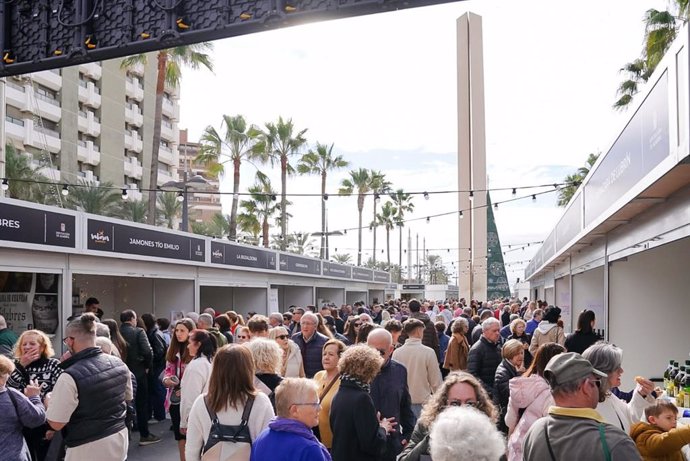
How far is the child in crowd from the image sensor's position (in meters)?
4.01

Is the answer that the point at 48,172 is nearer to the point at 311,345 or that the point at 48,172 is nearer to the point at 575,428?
the point at 311,345

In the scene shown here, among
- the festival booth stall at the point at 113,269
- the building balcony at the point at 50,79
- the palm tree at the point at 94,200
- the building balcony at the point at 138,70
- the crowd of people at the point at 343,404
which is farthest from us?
the building balcony at the point at 138,70

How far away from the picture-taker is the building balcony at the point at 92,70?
50.7 meters

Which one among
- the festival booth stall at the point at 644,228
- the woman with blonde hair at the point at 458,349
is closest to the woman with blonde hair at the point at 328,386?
the festival booth stall at the point at 644,228

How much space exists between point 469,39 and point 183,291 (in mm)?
35483

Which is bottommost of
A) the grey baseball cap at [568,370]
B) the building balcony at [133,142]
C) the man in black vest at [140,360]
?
the man in black vest at [140,360]

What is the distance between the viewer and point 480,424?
108 inches

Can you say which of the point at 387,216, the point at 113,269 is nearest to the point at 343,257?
the point at 387,216

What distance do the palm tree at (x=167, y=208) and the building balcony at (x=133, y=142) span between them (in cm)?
713

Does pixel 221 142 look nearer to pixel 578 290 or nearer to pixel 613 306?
pixel 578 290

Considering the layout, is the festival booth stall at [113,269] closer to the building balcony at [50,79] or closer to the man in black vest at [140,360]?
the man in black vest at [140,360]

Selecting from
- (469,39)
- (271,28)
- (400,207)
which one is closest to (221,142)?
(469,39)

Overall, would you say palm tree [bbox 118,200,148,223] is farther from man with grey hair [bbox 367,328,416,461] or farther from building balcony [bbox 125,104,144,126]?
man with grey hair [bbox 367,328,416,461]

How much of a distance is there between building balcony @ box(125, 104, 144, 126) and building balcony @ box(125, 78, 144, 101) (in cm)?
83
